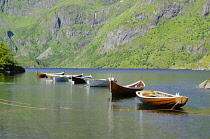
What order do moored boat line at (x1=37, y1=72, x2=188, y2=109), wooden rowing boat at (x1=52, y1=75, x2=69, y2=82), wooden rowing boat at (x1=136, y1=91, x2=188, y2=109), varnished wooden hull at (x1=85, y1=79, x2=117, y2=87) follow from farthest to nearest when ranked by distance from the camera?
wooden rowing boat at (x1=52, y1=75, x2=69, y2=82)
varnished wooden hull at (x1=85, y1=79, x2=117, y2=87)
moored boat line at (x1=37, y1=72, x2=188, y2=109)
wooden rowing boat at (x1=136, y1=91, x2=188, y2=109)

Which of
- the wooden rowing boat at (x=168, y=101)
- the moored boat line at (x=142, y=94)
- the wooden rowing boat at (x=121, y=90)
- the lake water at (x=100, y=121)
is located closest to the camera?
the lake water at (x=100, y=121)

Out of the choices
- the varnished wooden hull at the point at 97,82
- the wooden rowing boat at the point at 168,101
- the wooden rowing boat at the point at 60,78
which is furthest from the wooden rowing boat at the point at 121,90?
the wooden rowing boat at the point at 60,78

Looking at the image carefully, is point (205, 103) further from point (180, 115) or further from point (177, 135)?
point (177, 135)

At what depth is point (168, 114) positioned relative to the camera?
51719 millimetres

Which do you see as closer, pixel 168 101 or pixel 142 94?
pixel 168 101

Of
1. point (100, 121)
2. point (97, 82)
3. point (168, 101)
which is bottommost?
point (100, 121)

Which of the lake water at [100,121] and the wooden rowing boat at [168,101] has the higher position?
the wooden rowing boat at [168,101]

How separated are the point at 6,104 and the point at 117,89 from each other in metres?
27.4

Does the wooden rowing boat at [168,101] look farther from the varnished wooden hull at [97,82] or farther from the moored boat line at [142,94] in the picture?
the varnished wooden hull at [97,82]

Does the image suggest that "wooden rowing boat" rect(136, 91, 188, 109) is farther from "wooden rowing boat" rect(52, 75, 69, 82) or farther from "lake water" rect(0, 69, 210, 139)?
"wooden rowing boat" rect(52, 75, 69, 82)

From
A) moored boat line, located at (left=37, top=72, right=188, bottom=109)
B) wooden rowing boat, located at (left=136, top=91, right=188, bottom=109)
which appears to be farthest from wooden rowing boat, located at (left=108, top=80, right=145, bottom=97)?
wooden rowing boat, located at (left=136, top=91, right=188, bottom=109)

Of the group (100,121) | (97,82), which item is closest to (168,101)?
(100,121)

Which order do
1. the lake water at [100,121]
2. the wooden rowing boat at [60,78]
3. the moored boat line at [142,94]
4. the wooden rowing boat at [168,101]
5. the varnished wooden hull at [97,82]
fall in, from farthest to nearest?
the wooden rowing boat at [60,78], the varnished wooden hull at [97,82], the moored boat line at [142,94], the wooden rowing boat at [168,101], the lake water at [100,121]

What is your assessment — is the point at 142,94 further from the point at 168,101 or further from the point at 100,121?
the point at 100,121
